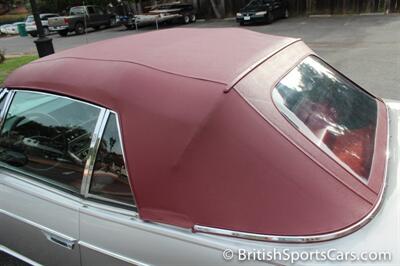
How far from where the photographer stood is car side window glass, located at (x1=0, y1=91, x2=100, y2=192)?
2268mm

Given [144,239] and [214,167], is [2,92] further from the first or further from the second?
[214,167]

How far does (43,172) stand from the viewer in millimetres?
2473

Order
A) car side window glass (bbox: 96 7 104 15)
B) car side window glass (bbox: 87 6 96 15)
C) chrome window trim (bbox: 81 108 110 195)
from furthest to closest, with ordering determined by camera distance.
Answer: car side window glass (bbox: 96 7 104 15), car side window glass (bbox: 87 6 96 15), chrome window trim (bbox: 81 108 110 195)

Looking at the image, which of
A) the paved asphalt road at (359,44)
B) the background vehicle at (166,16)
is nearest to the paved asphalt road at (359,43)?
the paved asphalt road at (359,44)

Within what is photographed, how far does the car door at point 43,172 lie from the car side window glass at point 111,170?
102 mm

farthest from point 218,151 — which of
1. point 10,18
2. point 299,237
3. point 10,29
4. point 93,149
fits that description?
point 10,18

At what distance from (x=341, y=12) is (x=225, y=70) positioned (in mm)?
24341

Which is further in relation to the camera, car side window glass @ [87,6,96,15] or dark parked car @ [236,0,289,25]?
car side window glass @ [87,6,96,15]

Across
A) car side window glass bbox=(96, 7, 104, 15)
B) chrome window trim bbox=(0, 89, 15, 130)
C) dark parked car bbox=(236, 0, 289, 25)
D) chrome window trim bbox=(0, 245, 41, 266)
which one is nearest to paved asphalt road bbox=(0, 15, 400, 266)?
dark parked car bbox=(236, 0, 289, 25)

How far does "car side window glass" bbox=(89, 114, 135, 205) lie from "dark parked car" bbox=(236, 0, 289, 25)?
69.6 feet

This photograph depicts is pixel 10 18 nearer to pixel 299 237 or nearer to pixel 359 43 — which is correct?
pixel 359 43

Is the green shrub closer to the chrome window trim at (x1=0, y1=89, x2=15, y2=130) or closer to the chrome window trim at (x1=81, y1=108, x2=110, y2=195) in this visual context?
the chrome window trim at (x1=0, y1=89, x2=15, y2=130)

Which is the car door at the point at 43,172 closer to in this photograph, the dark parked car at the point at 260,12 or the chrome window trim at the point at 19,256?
the chrome window trim at the point at 19,256

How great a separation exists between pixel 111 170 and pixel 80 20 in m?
28.0
